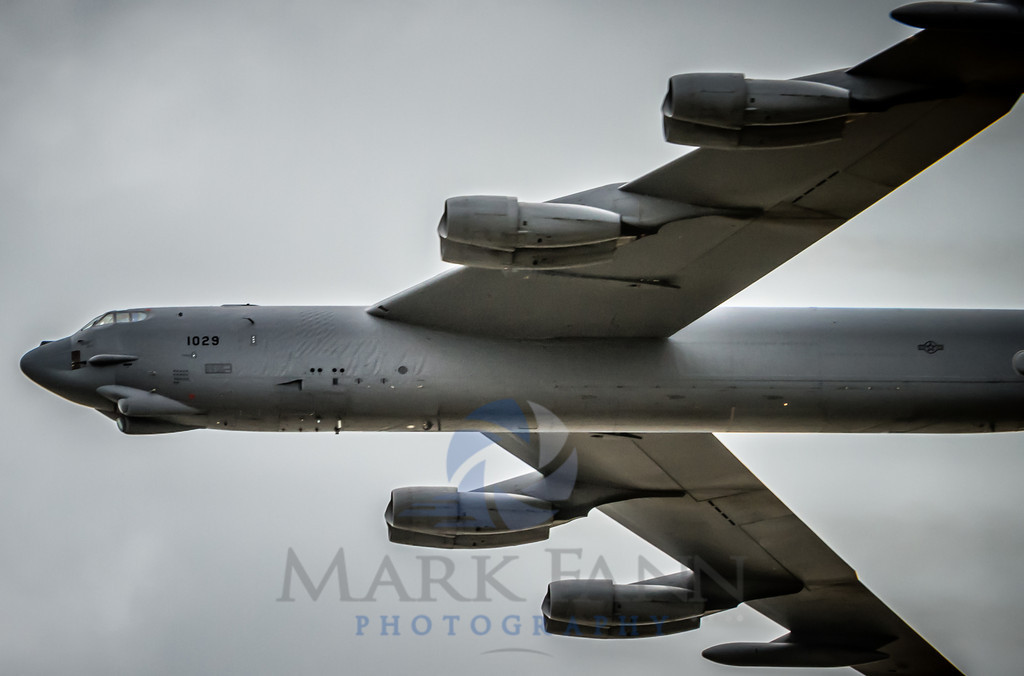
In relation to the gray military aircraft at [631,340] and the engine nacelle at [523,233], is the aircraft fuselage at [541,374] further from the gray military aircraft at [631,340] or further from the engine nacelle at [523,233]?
the engine nacelle at [523,233]

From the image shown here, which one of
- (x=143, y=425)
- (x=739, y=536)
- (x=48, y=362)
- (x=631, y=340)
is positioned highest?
(x=631, y=340)

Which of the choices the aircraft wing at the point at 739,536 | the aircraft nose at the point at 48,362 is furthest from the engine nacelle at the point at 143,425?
the aircraft wing at the point at 739,536

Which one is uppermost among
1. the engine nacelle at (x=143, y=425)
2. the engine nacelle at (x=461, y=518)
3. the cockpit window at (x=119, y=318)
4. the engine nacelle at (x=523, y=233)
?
the engine nacelle at (x=523, y=233)

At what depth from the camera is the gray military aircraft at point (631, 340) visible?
13.0 metres

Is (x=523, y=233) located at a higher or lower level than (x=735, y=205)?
lower

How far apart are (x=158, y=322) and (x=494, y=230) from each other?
526cm

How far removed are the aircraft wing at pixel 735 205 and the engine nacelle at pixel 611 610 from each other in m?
4.41

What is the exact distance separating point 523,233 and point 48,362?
22.2ft

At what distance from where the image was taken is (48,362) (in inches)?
614

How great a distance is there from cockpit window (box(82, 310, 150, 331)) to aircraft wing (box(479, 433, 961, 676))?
5.36 m

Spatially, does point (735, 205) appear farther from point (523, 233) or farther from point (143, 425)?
point (143, 425)

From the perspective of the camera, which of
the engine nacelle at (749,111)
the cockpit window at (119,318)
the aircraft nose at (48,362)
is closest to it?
the engine nacelle at (749,111)

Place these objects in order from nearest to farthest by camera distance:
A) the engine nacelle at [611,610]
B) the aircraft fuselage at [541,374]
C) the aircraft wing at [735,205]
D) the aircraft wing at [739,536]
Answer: the aircraft wing at [735,205]
the aircraft fuselage at [541,374]
the aircraft wing at [739,536]
the engine nacelle at [611,610]

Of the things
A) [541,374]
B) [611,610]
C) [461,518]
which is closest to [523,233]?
[541,374]
